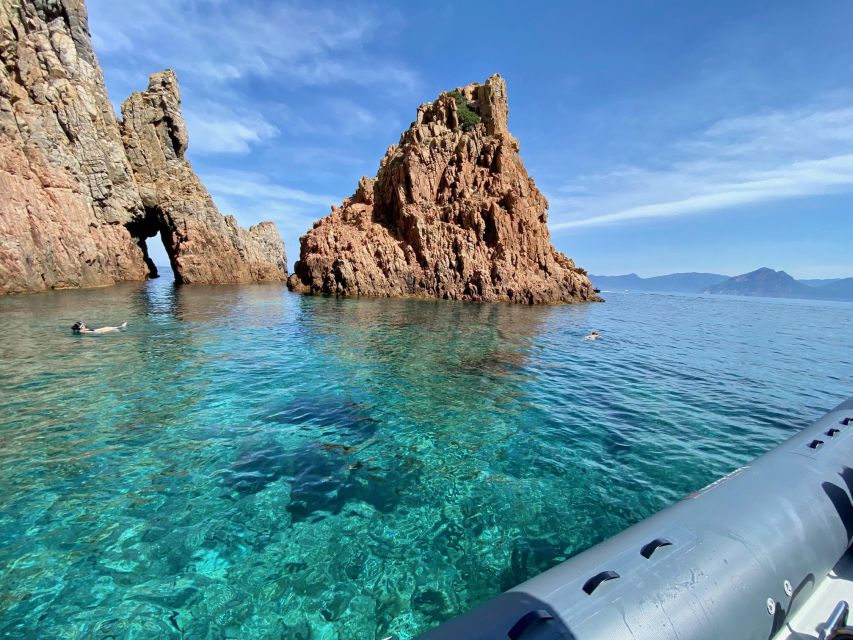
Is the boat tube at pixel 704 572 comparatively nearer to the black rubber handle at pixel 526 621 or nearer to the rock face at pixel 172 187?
the black rubber handle at pixel 526 621

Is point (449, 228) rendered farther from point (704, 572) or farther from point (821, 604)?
point (704, 572)

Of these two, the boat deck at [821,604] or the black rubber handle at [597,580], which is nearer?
the black rubber handle at [597,580]

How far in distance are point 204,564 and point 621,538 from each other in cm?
496

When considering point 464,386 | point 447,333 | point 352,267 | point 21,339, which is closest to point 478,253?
point 352,267

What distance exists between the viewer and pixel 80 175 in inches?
1720

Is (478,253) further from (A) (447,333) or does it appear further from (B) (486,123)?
(A) (447,333)

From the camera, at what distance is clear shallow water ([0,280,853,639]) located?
4180 mm

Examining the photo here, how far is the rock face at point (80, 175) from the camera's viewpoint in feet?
114

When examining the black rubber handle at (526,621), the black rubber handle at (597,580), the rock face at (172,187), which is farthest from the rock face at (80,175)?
the black rubber handle at (597,580)

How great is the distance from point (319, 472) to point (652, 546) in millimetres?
5434

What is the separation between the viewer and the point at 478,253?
2077 inches

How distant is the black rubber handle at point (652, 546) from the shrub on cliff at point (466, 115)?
219ft

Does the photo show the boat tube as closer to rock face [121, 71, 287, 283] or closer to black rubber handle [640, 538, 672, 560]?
black rubber handle [640, 538, 672, 560]

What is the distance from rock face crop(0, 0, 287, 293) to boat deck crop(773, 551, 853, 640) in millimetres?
49239
